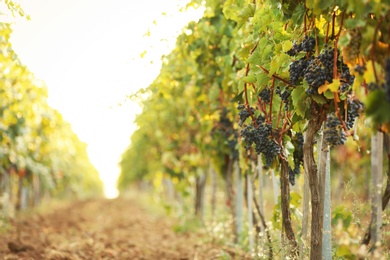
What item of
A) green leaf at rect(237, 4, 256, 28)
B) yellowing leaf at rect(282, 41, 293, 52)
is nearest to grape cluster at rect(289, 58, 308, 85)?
yellowing leaf at rect(282, 41, 293, 52)

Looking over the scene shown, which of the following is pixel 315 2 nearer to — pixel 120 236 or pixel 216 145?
pixel 216 145

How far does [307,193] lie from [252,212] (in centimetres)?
314

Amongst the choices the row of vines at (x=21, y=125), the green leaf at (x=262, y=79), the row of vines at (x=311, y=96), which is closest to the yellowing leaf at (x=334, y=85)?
the row of vines at (x=311, y=96)

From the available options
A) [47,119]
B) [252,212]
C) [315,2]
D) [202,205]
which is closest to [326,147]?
[315,2]

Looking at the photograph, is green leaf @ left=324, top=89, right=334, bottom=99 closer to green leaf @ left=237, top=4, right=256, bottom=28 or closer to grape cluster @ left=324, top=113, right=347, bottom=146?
grape cluster @ left=324, top=113, right=347, bottom=146

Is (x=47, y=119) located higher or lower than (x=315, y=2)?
higher

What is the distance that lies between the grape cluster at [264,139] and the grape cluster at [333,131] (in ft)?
2.89

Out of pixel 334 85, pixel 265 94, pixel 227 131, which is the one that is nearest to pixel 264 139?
pixel 265 94

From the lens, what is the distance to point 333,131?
136 inches

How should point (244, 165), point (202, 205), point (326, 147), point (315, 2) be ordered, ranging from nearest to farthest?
point (315, 2)
point (326, 147)
point (244, 165)
point (202, 205)

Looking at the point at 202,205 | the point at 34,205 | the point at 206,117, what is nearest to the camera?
the point at 206,117

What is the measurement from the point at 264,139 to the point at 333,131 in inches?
38.6

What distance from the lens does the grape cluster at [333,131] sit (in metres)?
3.43

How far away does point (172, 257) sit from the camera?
24.8 feet
